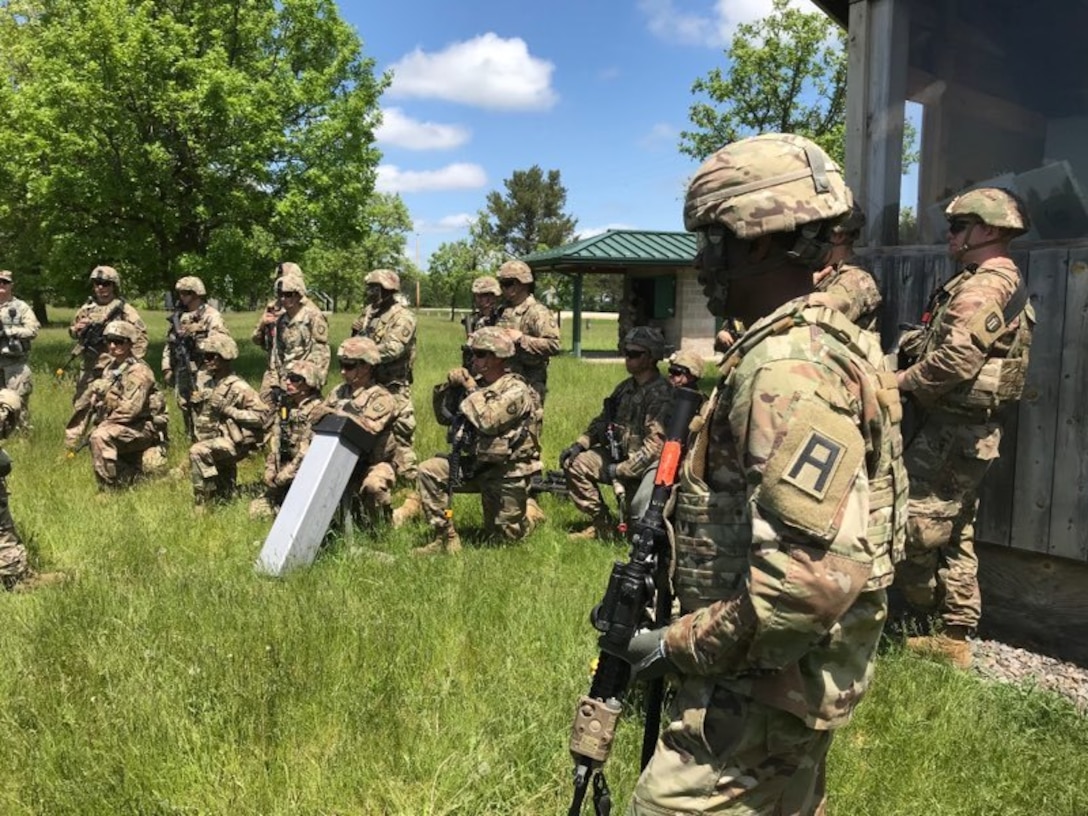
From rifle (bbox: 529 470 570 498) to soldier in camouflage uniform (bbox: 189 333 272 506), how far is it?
2414mm

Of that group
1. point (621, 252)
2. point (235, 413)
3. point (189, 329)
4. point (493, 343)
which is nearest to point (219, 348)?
point (235, 413)

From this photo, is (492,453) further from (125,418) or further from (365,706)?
(125,418)

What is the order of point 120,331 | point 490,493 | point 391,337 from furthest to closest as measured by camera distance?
1. point 120,331
2. point 391,337
3. point 490,493

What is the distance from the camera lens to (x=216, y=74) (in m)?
13.9

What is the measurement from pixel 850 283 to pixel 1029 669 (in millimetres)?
2217

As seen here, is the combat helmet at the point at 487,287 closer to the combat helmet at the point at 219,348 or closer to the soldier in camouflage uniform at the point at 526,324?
the soldier in camouflage uniform at the point at 526,324

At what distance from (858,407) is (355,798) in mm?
2267

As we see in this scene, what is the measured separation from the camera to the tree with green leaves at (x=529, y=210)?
233 ft

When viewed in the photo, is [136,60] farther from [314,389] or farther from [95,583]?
[95,583]

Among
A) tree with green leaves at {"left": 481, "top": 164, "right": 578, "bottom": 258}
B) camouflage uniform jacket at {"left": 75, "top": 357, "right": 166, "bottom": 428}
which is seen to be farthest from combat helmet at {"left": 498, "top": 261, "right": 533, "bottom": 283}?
tree with green leaves at {"left": 481, "top": 164, "right": 578, "bottom": 258}

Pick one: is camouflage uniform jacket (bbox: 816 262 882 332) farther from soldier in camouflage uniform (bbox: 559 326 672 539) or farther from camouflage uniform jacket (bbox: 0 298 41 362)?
camouflage uniform jacket (bbox: 0 298 41 362)

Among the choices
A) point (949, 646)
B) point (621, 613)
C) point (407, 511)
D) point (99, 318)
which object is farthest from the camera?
point (99, 318)

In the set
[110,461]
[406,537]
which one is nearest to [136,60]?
[110,461]

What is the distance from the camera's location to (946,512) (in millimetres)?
4062
